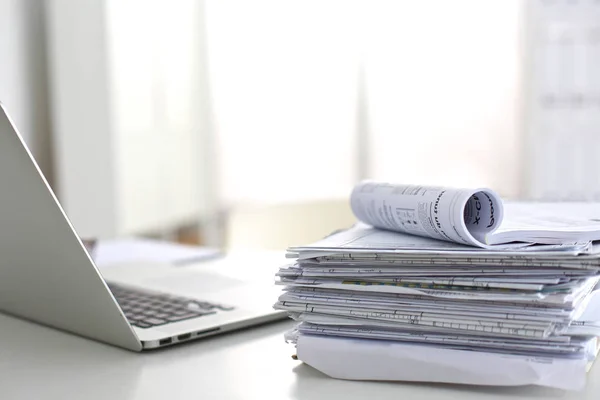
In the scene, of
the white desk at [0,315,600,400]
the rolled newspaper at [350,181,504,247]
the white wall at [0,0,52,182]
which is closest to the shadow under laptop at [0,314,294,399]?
the white desk at [0,315,600,400]

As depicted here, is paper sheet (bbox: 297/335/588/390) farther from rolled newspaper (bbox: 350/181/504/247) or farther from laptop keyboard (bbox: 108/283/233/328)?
laptop keyboard (bbox: 108/283/233/328)

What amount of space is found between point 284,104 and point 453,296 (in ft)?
10.1

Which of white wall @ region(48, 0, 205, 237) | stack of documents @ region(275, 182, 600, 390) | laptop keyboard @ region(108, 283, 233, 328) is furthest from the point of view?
white wall @ region(48, 0, 205, 237)

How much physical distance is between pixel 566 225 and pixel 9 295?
2.17 feet

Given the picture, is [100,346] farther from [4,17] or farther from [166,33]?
[166,33]

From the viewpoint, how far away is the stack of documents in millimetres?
617

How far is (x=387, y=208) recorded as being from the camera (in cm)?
75

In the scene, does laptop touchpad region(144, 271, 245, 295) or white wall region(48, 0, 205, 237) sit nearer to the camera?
laptop touchpad region(144, 271, 245, 295)

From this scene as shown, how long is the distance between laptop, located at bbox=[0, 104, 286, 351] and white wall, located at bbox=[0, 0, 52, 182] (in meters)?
1.80

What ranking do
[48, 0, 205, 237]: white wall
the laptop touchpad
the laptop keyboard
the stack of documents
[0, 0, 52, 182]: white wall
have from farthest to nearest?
[48, 0, 205, 237]: white wall
[0, 0, 52, 182]: white wall
the laptop touchpad
the laptop keyboard
the stack of documents

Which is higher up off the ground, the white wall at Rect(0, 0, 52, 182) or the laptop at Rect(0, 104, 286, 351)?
the white wall at Rect(0, 0, 52, 182)

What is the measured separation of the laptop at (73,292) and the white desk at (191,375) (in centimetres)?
2

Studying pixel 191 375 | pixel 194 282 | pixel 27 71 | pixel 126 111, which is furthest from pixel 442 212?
pixel 126 111

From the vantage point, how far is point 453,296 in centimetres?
64
